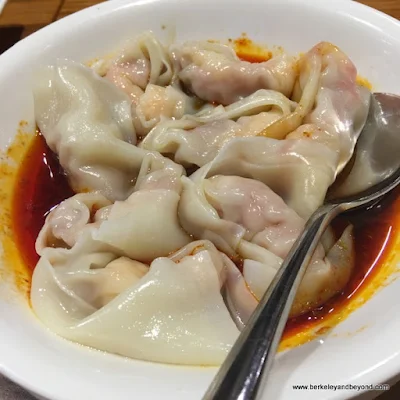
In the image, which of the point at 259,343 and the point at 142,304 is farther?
the point at 142,304

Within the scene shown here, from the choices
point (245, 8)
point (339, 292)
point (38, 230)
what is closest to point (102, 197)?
point (38, 230)

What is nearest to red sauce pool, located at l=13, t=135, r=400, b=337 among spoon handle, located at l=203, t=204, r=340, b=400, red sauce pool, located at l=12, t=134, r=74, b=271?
red sauce pool, located at l=12, t=134, r=74, b=271

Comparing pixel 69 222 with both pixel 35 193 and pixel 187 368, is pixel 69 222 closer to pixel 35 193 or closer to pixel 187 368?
pixel 35 193

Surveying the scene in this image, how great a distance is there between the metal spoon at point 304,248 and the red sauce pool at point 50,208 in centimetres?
9

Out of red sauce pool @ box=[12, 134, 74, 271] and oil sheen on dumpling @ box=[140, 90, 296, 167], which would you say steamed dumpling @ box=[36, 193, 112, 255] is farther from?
oil sheen on dumpling @ box=[140, 90, 296, 167]

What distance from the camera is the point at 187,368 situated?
4.20 feet

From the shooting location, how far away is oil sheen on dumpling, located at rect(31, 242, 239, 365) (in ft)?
4.34

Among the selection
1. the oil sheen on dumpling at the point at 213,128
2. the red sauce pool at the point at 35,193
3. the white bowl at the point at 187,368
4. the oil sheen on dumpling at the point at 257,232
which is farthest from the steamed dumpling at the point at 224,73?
the red sauce pool at the point at 35,193

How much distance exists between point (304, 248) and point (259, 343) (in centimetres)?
45

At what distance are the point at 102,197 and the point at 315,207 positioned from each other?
796 mm

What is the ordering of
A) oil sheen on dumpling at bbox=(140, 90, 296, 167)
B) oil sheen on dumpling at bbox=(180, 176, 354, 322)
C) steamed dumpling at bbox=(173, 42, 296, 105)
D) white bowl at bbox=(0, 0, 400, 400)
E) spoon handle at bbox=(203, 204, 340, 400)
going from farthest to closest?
steamed dumpling at bbox=(173, 42, 296, 105)
oil sheen on dumpling at bbox=(140, 90, 296, 167)
oil sheen on dumpling at bbox=(180, 176, 354, 322)
white bowl at bbox=(0, 0, 400, 400)
spoon handle at bbox=(203, 204, 340, 400)

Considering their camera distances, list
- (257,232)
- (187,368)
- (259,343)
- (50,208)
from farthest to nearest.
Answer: (50,208), (257,232), (187,368), (259,343)

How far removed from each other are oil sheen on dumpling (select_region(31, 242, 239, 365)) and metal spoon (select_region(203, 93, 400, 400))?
0.89 feet

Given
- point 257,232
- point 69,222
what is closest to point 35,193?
point 69,222
